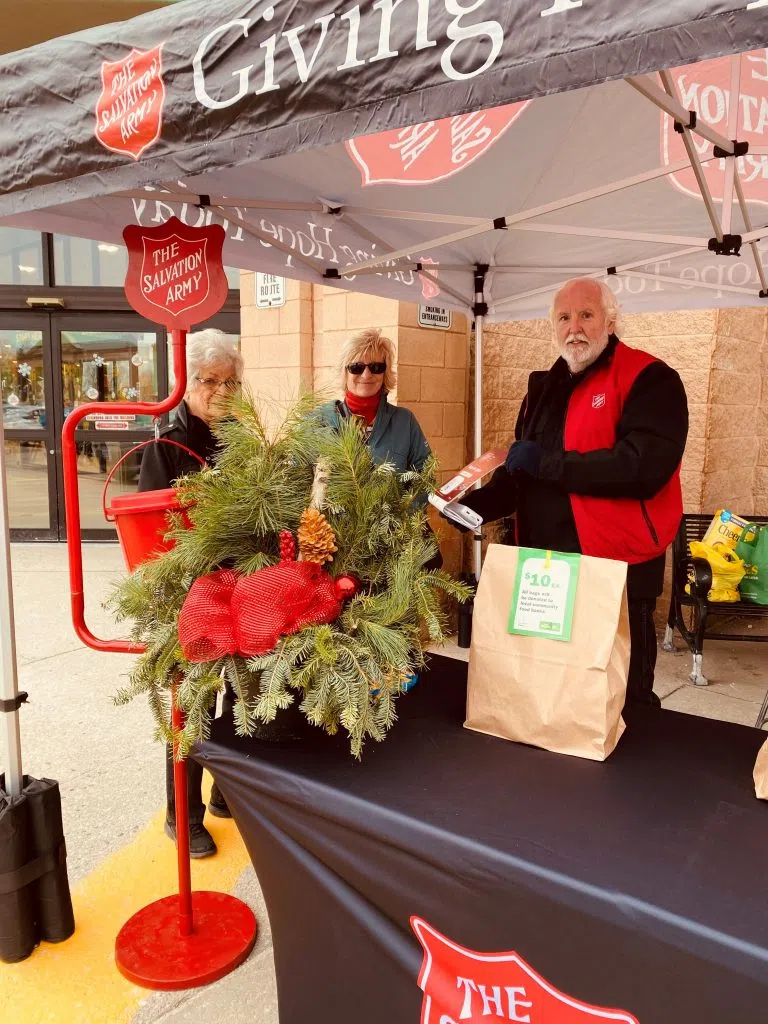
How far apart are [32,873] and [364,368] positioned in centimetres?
211

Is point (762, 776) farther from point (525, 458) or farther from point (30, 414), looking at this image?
point (30, 414)

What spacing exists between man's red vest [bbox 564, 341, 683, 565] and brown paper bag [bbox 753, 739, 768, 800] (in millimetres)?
940

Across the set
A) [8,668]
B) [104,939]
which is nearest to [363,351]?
[8,668]

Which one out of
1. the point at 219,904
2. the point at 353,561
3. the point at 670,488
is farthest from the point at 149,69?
the point at 219,904

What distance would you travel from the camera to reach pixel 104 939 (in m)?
2.10

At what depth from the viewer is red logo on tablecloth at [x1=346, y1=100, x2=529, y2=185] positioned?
233 centimetres

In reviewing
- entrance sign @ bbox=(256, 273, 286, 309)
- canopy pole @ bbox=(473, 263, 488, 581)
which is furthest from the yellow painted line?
entrance sign @ bbox=(256, 273, 286, 309)

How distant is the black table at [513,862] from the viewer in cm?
100

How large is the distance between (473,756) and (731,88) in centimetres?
195

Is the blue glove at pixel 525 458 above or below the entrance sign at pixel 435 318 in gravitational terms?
below

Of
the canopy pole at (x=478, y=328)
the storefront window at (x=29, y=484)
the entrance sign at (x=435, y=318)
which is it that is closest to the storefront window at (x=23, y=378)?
the storefront window at (x=29, y=484)

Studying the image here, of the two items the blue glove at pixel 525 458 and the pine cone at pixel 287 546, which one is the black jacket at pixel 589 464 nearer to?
the blue glove at pixel 525 458

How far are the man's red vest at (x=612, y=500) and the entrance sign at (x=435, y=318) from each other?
261 centimetres

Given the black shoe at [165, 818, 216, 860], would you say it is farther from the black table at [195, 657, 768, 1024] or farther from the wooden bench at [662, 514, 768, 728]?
the wooden bench at [662, 514, 768, 728]
